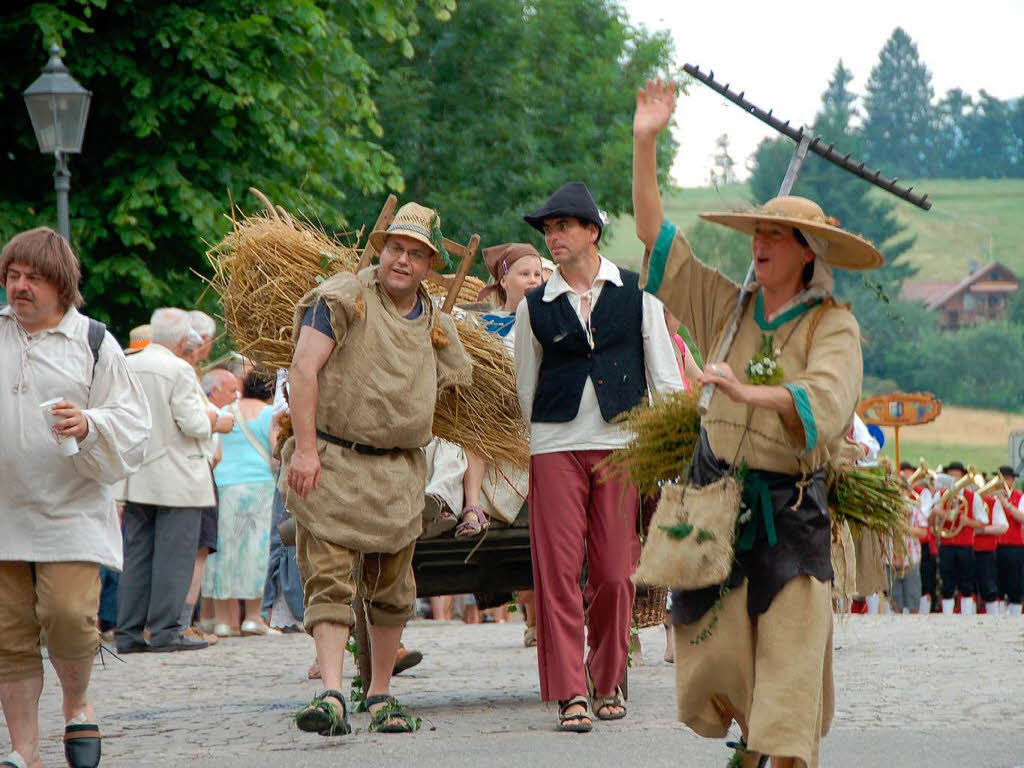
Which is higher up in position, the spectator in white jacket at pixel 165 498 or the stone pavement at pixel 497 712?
the spectator in white jacket at pixel 165 498

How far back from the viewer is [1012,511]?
88.5ft

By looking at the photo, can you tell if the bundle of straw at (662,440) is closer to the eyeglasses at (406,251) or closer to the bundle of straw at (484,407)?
the eyeglasses at (406,251)

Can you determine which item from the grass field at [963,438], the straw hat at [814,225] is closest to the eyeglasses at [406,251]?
the straw hat at [814,225]

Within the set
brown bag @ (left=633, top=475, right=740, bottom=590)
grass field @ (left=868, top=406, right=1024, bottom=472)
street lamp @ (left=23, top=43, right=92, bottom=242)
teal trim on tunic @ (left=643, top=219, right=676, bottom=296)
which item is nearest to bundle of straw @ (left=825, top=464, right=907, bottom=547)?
brown bag @ (left=633, top=475, right=740, bottom=590)

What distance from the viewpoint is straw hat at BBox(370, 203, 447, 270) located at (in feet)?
25.3

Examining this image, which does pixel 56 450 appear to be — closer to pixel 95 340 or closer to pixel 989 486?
pixel 95 340

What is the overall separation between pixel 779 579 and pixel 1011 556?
22.5 metres

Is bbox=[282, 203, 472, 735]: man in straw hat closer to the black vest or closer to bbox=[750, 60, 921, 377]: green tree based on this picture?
the black vest

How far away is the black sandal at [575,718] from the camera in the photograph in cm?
756

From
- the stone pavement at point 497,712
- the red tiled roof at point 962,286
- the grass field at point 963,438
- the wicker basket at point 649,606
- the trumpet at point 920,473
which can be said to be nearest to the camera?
the stone pavement at point 497,712

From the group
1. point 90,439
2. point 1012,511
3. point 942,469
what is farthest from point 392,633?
point 942,469

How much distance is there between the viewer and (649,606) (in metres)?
9.14

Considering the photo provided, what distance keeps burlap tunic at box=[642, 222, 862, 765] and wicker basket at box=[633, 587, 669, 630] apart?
3326 mm

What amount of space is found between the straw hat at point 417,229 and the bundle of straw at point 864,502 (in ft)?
8.42
